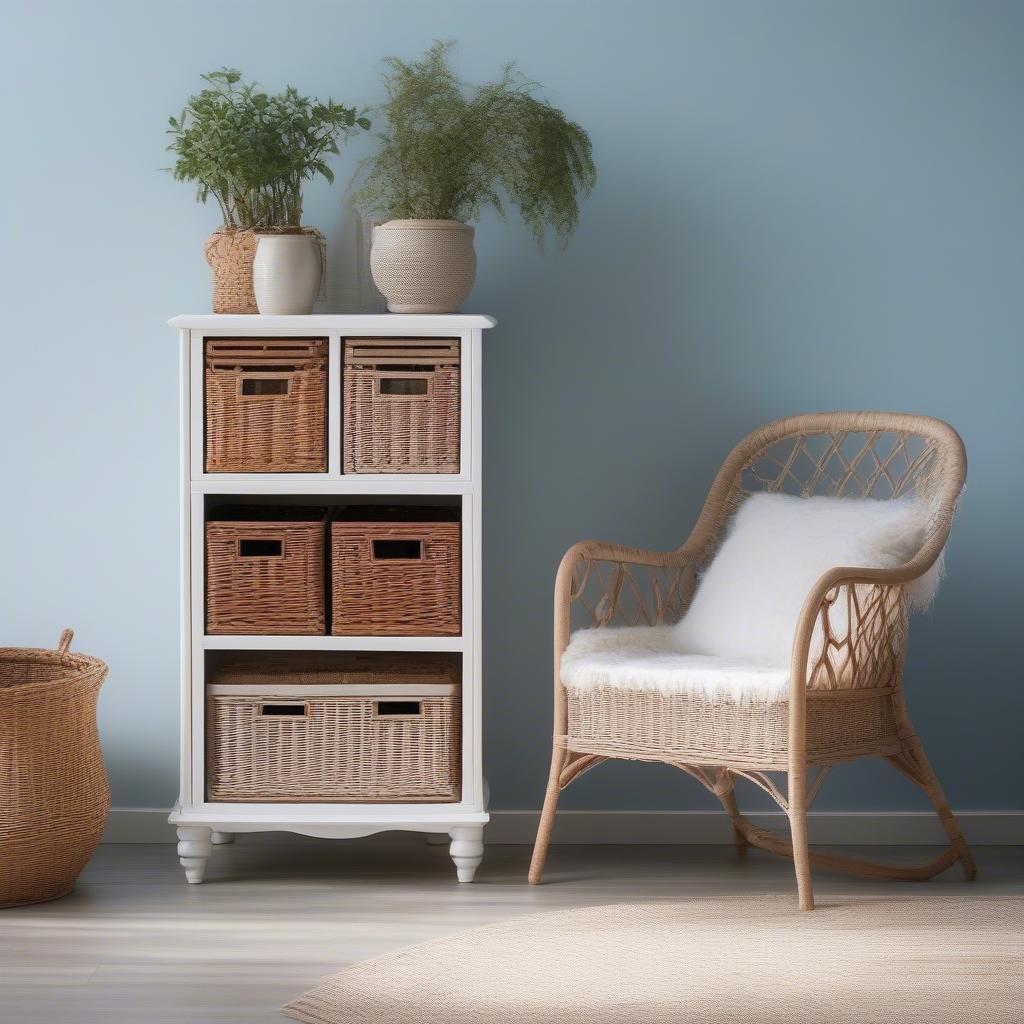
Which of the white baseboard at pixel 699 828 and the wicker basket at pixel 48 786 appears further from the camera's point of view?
the white baseboard at pixel 699 828

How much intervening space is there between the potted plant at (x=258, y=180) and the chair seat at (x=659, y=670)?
0.90 m

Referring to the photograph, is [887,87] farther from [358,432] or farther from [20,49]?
[20,49]

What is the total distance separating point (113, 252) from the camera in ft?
10.2

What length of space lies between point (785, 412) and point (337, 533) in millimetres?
1068

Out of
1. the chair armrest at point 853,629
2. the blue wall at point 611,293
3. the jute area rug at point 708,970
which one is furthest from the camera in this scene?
the blue wall at point 611,293

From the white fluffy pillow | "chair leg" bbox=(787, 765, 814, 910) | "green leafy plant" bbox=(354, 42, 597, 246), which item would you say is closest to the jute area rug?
"chair leg" bbox=(787, 765, 814, 910)

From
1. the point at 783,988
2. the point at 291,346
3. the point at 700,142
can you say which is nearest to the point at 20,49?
the point at 291,346

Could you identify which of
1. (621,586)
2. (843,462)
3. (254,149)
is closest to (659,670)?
(621,586)

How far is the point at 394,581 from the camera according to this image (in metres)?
2.75

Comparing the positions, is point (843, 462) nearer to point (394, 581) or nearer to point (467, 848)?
point (394, 581)

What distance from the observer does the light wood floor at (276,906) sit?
2.19m

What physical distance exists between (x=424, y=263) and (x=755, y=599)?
94cm

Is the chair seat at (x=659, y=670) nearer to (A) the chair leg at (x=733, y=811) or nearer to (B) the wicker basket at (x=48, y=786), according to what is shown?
(A) the chair leg at (x=733, y=811)

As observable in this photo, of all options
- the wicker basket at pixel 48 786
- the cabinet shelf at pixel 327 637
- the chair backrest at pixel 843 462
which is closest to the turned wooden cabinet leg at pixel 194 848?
the cabinet shelf at pixel 327 637
